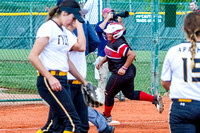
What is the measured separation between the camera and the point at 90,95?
16.9 ft

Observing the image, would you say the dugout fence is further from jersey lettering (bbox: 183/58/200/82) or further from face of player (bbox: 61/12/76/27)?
jersey lettering (bbox: 183/58/200/82)

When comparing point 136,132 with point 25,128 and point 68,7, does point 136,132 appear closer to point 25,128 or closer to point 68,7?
point 25,128

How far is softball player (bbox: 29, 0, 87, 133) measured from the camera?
15.0 ft

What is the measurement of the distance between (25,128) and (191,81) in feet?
14.0

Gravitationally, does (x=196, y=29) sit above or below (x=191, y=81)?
above

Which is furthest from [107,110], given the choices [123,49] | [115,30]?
[115,30]

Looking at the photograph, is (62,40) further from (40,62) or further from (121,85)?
(121,85)

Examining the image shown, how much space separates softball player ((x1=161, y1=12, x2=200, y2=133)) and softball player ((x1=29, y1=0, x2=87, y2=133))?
127 cm

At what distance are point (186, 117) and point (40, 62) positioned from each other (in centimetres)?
166

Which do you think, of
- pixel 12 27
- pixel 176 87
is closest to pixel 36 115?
pixel 176 87

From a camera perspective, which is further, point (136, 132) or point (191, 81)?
point (136, 132)

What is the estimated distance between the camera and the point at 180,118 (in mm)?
3918

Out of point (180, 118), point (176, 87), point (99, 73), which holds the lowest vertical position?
point (99, 73)

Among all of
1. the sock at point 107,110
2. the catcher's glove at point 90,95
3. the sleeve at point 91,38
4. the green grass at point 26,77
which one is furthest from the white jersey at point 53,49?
the green grass at point 26,77
